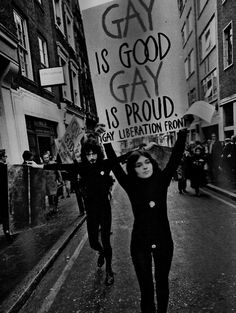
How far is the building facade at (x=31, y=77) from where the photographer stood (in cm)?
795

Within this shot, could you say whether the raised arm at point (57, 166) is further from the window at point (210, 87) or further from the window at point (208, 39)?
the window at point (208, 39)

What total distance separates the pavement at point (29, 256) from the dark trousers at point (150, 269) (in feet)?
5.18

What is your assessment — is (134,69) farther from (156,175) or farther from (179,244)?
(179,244)

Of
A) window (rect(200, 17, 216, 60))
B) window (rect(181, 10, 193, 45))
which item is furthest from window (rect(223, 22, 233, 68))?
window (rect(181, 10, 193, 45))

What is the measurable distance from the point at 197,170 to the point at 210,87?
1124 cm

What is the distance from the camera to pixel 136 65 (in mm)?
2781

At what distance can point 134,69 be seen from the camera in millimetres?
2787

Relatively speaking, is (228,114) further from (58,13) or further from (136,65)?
(136,65)

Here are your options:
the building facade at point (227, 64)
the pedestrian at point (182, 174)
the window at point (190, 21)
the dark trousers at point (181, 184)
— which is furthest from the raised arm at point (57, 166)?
the window at point (190, 21)

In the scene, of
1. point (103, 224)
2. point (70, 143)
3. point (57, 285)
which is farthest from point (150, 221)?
point (70, 143)

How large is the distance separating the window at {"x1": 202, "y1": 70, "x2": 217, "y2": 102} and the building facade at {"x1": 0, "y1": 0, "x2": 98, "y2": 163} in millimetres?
9062

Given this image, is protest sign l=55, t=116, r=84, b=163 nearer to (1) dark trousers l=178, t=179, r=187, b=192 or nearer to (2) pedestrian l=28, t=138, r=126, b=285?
(2) pedestrian l=28, t=138, r=126, b=285

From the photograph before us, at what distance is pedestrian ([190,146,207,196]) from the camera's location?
884cm

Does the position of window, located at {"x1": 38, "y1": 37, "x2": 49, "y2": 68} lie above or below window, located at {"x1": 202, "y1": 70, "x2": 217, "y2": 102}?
above
